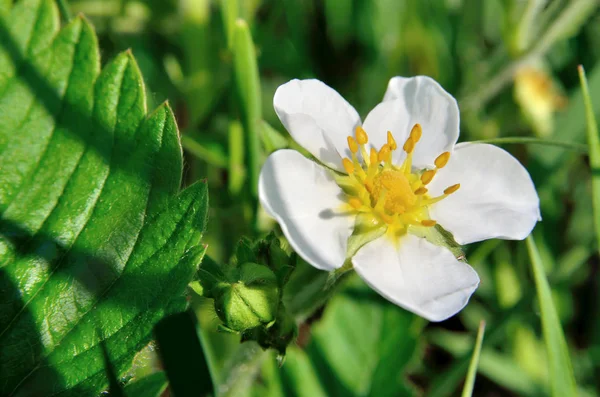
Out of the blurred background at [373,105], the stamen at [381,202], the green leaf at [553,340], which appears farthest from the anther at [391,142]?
the green leaf at [553,340]

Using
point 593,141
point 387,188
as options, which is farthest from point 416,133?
point 593,141

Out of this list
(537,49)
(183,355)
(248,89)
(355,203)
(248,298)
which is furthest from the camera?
(537,49)

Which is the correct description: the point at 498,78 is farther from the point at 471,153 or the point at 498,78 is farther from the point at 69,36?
the point at 69,36

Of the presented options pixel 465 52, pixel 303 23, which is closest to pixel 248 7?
pixel 303 23

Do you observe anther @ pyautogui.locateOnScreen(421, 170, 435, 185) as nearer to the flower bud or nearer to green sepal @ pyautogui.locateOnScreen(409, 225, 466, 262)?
green sepal @ pyautogui.locateOnScreen(409, 225, 466, 262)

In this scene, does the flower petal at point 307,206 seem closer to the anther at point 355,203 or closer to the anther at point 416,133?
the anther at point 355,203

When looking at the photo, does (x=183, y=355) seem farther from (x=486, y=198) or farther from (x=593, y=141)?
(x=593, y=141)

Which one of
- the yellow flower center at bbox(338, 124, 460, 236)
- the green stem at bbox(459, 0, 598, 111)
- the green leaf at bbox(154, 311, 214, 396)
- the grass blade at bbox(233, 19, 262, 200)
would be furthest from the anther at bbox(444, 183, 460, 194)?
the green stem at bbox(459, 0, 598, 111)
